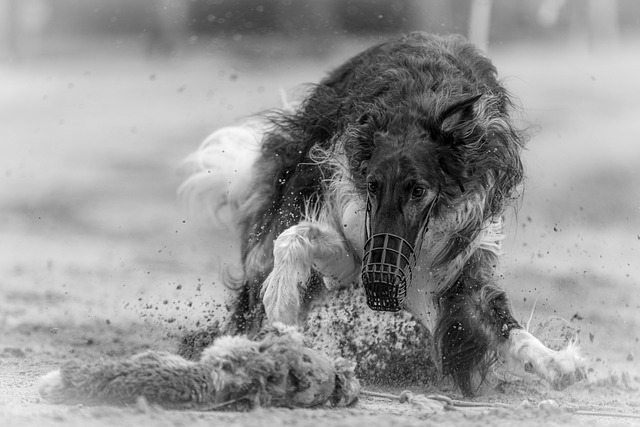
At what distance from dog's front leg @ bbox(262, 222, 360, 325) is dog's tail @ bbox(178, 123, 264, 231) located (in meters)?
1.32

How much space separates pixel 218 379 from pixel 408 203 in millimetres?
1204

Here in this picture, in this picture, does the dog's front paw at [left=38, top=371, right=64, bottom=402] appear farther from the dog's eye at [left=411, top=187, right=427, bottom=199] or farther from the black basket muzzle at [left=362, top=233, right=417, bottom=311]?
the dog's eye at [left=411, top=187, right=427, bottom=199]

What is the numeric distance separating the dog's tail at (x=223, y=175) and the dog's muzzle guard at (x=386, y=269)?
2.10m

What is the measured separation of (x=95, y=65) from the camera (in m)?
10.8

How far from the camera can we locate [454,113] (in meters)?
4.26

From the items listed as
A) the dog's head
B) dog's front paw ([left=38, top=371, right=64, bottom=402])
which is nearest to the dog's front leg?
the dog's head

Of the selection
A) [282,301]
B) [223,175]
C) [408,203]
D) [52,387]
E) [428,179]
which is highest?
[223,175]

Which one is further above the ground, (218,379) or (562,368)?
(562,368)

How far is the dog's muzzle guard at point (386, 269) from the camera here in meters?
3.85

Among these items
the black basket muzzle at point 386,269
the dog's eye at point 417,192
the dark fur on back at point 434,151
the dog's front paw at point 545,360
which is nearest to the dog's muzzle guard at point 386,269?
the black basket muzzle at point 386,269

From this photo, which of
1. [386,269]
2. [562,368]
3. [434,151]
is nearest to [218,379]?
[386,269]

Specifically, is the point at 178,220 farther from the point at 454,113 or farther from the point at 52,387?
the point at 52,387

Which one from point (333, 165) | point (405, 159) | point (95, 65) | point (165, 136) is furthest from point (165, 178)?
point (405, 159)

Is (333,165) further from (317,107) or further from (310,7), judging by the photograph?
(310,7)
